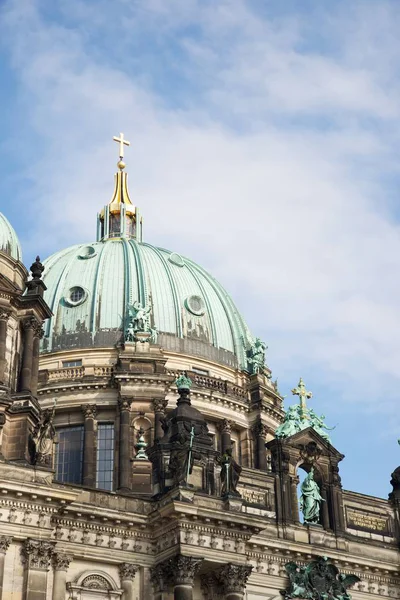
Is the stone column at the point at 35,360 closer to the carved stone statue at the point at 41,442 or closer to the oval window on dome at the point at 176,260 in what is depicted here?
the carved stone statue at the point at 41,442

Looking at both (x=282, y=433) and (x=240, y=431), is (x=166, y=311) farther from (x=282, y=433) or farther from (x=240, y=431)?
(x=282, y=433)

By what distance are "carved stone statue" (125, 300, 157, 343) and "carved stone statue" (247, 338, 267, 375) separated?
21.2 feet

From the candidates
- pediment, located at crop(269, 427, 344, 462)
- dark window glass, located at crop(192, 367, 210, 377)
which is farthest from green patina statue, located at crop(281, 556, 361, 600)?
dark window glass, located at crop(192, 367, 210, 377)

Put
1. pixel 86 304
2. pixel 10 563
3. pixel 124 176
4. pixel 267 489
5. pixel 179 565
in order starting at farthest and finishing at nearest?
1. pixel 124 176
2. pixel 86 304
3. pixel 267 489
4. pixel 179 565
5. pixel 10 563

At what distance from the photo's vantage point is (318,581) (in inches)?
1897

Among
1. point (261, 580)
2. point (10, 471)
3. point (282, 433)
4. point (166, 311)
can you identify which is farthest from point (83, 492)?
point (166, 311)

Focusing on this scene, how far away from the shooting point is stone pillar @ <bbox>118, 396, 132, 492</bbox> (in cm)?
5516

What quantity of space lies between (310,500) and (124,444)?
35.1 feet

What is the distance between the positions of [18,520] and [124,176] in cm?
3576

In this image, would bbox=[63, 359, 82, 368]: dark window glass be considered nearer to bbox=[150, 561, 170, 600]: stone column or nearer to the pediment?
the pediment

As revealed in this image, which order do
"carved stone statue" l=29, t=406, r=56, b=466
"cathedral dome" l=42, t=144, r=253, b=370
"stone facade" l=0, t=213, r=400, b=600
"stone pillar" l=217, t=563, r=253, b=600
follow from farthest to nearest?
1. "cathedral dome" l=42, t=144, r=253, b=370
2. "stone pillar" l=217, t=563, r=253, b=600
3. "carved stone statue" l=29, t=406, r=56, b=466
4. "stone facade" l=0, t=213, r=400, b=600

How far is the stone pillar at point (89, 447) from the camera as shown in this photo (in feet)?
184

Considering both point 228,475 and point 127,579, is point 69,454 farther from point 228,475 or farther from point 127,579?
point 127,579

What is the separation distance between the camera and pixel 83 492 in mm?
43906
